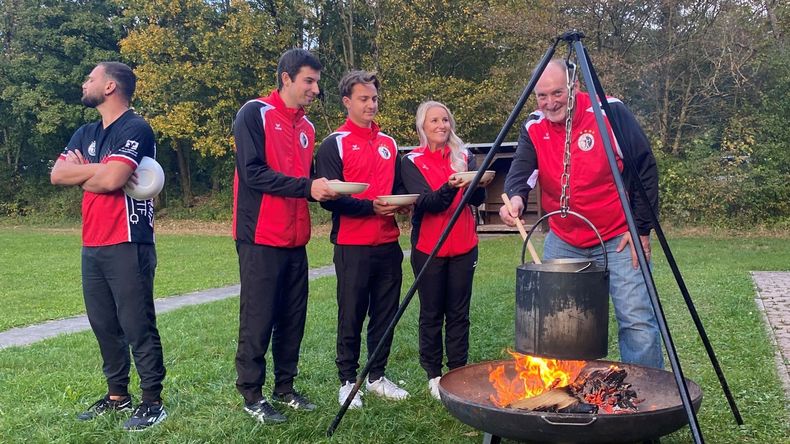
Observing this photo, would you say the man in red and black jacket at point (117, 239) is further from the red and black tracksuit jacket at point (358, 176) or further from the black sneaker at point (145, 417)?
the red and black tracksuit jacket at point (358, 176)

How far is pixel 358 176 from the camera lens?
4121mm

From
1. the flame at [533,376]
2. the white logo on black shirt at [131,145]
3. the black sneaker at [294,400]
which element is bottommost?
the black sneaker at [294,400]

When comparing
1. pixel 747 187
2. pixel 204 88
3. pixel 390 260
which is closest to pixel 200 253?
pixel 204 88

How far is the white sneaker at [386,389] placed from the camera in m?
4.12

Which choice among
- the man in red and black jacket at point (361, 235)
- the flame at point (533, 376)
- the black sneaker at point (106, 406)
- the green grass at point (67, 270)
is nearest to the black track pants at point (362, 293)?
the man in red and black jacket at point (361, 235)

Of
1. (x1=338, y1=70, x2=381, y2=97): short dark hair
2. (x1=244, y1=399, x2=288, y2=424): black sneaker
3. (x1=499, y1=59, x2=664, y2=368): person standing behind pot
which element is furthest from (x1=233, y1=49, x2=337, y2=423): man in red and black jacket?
(x1=499, y1=59, x2=664, y2=368): person standing behind pot

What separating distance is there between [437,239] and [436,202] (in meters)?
0.26

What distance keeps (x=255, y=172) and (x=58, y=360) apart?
9.72ft

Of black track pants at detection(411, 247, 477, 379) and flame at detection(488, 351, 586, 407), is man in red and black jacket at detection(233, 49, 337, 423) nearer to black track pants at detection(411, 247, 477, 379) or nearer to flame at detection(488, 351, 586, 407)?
black track pants at detection(411, 247, 477, 379)

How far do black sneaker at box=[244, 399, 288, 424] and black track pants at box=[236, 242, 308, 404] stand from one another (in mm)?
36

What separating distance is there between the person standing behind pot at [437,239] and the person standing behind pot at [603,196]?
60 centimetres

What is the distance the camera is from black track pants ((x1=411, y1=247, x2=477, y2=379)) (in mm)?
4164

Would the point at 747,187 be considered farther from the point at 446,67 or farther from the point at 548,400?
the point at 548,400

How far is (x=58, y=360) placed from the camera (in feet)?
17.6
